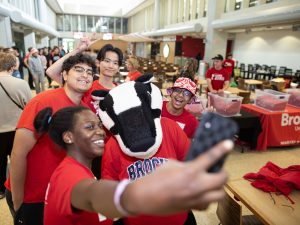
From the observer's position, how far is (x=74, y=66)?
1.77 meters

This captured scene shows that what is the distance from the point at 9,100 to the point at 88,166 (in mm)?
1829

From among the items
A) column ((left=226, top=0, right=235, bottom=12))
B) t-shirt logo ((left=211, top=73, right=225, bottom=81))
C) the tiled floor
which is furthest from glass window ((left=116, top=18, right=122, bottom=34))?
the tiled floor

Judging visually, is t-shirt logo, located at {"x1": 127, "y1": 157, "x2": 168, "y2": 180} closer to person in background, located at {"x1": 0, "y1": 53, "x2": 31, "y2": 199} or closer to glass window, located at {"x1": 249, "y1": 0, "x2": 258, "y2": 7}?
person in background, located at {"x1": 0, "y1": 53, "x2": 31, "y2": 199}

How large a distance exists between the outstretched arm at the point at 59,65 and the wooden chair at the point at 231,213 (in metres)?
1.70

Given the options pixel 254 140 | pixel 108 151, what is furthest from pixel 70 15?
pixel 108 151

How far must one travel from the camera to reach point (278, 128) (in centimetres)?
459

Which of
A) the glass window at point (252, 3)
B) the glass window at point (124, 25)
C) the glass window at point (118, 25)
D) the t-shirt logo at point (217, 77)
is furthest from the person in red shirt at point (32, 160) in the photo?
the glass window at point (124, 25)

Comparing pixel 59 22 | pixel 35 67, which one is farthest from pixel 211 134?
pixel 59 22

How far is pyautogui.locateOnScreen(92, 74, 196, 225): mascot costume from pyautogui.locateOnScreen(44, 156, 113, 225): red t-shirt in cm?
31

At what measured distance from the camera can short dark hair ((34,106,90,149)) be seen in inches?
48.9

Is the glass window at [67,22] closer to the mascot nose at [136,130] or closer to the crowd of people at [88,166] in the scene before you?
the crowd of people at [88,166]

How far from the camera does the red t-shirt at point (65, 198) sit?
34.5 inches

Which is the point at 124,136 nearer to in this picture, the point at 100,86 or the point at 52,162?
the point at 52,162

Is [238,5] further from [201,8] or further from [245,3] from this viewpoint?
[201,8]
